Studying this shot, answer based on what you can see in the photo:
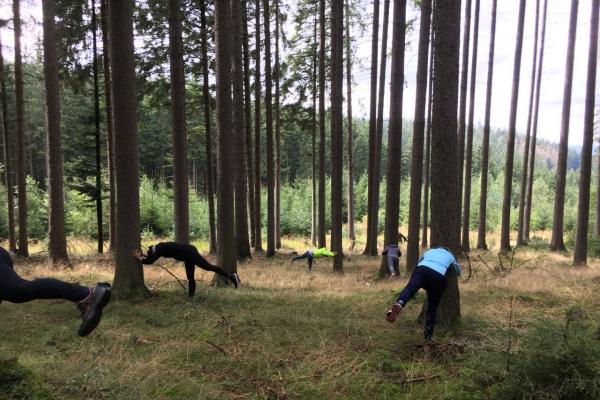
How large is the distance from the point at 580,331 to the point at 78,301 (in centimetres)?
484

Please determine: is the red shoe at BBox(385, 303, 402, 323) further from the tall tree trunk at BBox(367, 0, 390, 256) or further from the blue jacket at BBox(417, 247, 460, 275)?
the tall tree trunk at BBox(367, 0, 390, 256)

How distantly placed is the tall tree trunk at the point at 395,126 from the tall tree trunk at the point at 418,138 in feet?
1.62

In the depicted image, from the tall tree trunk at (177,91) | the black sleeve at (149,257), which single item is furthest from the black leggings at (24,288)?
the tall tree trunk at (177,91)

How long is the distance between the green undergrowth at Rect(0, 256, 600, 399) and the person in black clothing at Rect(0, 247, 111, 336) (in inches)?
21.7

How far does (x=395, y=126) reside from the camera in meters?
12.8

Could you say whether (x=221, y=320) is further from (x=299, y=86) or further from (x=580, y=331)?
(x=299, y=86)

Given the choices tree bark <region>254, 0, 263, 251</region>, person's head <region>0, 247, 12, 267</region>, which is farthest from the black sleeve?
tree bark <region>254, 0, 263, 251</region>

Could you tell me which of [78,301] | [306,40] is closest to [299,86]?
[306,40]

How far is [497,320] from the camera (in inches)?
247

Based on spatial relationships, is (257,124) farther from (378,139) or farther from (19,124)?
(19,124)

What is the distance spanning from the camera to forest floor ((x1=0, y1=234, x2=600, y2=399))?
4027mm

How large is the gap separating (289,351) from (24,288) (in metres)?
2.97

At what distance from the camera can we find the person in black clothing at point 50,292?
3.93 m

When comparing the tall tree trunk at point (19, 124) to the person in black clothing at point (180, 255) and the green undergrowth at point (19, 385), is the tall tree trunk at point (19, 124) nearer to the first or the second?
the person in black clothing at point (180, 255)
